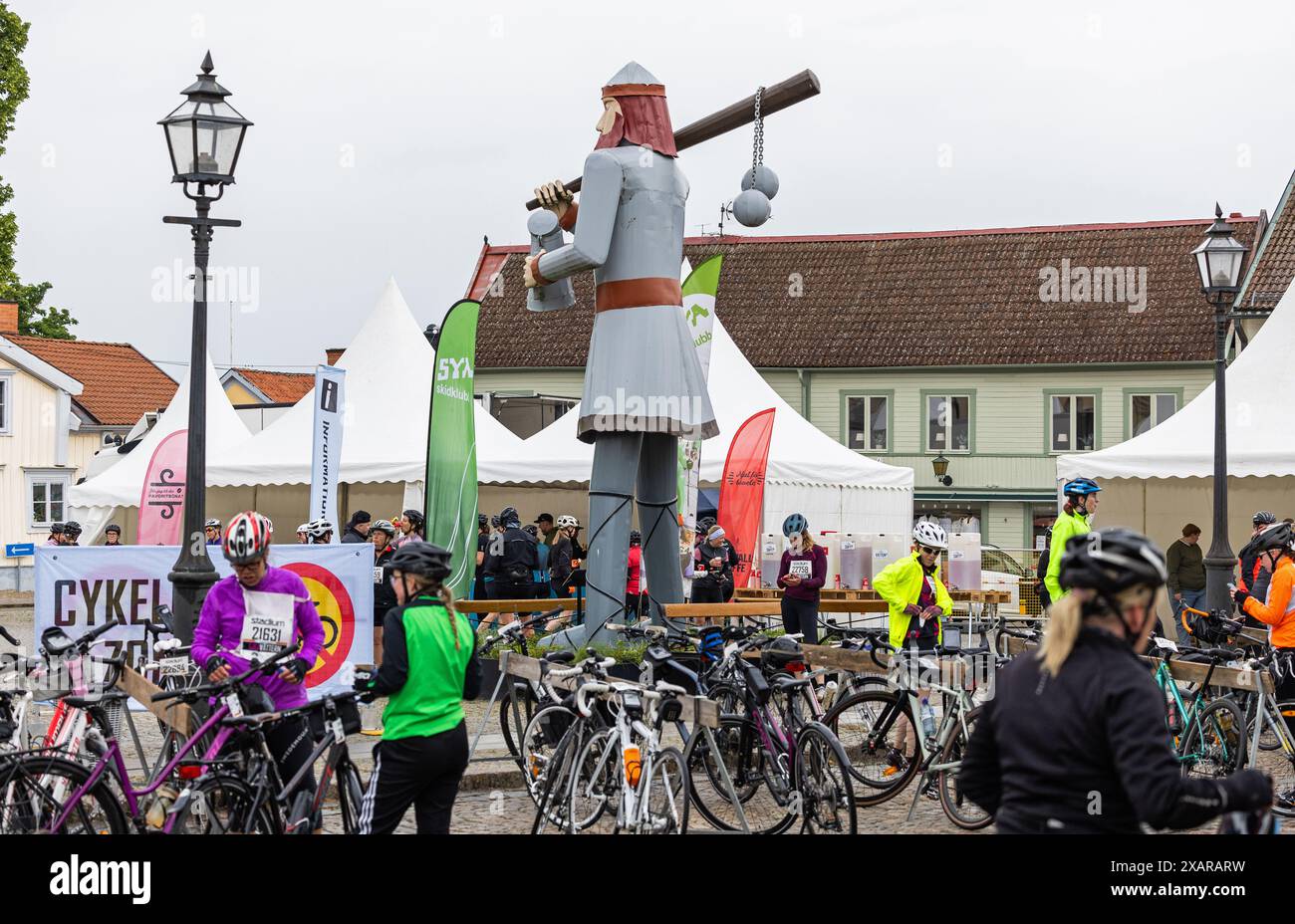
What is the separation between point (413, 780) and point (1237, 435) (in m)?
15.2

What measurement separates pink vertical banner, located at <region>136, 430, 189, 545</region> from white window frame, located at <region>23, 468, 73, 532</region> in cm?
1878

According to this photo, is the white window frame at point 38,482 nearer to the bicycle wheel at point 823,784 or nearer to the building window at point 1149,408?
the building window at point 1149,408

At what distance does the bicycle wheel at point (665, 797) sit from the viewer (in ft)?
24.6

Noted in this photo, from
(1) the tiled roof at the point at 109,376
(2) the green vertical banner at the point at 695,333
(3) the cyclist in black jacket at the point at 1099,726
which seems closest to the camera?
(3) the cyclist in black jacket at the point at 1099,726

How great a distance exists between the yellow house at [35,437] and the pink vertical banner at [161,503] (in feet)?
57.2

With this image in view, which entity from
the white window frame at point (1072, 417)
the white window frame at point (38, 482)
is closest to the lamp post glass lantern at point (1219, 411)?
the white window frame at point (1072, 417)

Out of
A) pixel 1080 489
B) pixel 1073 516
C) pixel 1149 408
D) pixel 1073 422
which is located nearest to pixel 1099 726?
pixel 1080 489

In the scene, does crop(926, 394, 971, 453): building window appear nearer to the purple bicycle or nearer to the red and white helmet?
the red and white helmet

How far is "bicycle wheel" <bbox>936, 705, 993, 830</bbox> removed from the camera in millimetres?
8992

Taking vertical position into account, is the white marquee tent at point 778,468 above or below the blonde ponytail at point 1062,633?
above

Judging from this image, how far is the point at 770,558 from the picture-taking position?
2220 centimetres

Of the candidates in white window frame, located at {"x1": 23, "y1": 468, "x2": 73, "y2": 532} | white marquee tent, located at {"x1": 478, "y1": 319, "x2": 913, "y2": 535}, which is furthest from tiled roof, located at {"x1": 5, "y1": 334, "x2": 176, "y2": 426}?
white marquee tent, located at {"x1": 478, "y1": 319, "x2": 913, "y2": 535}

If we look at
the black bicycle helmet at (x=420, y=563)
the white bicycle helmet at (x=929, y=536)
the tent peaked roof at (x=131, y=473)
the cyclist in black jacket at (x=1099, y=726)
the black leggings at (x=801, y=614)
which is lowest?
the black leggings at (x=801, y=614)
